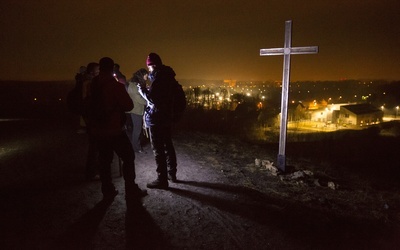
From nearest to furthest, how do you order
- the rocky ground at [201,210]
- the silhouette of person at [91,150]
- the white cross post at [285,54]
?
the rocky ground at [201,210] → the silhouette of person at [91,150] → the white cross post at [285,54]

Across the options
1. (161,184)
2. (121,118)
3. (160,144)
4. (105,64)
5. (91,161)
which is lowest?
(161,184)

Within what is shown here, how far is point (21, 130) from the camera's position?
40.8ft

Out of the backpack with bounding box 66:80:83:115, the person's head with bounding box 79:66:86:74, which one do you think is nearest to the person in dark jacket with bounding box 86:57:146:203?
the backpack with bounding box 66:80:83:115

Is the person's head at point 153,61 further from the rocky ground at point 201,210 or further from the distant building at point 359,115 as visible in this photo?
the distant building at point 359,115

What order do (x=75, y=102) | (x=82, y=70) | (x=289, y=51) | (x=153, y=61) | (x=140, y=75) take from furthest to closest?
Answer: (x=289, y=51), (x=140, y=75), (x=82, y=70), (x=153, y=61), (x=75, y=102)

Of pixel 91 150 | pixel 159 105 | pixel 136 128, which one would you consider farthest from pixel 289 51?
pixel 91 150

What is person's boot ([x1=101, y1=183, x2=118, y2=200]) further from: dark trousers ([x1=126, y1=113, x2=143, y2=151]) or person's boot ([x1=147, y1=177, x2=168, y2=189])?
dark trousers ([x1=126, y1=113, x2=143, y2=151])

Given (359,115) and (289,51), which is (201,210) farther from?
(359,115)

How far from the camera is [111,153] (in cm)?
474

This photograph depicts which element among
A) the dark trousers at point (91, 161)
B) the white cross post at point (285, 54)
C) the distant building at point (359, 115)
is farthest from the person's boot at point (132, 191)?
the distant building at point (359, 115)

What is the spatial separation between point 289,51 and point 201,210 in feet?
14.5

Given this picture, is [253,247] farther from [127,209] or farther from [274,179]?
[274,179]

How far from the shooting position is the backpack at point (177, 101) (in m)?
5.41

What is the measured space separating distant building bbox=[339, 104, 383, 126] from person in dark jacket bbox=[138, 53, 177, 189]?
66.0 meters
